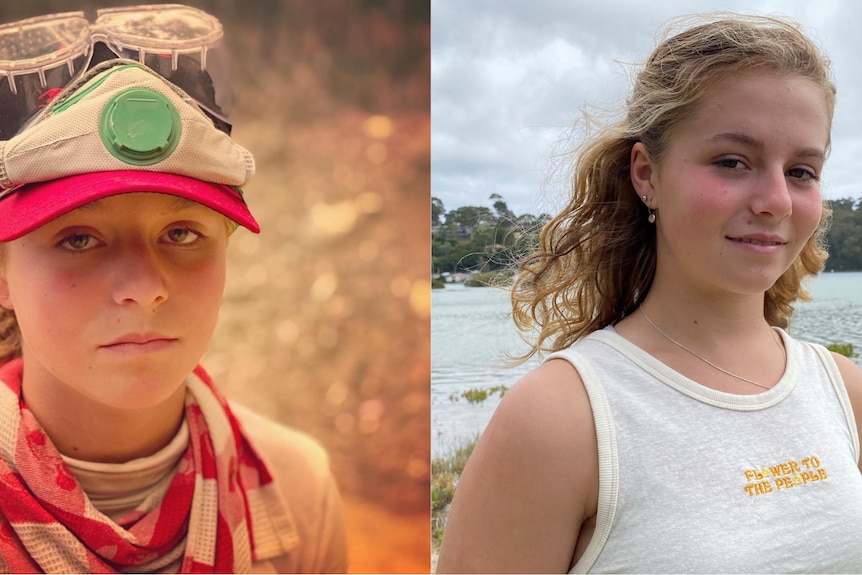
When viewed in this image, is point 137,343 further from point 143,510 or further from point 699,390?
point 699,390

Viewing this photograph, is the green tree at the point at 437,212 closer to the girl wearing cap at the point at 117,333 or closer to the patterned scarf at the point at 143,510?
the girl wearing cap at the point at 117,333

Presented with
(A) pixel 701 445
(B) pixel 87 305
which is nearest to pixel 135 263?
(B) pixel 87 305

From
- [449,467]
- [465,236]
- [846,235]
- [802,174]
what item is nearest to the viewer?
[802,174]

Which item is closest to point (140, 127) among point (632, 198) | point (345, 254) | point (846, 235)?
point (345, 254)

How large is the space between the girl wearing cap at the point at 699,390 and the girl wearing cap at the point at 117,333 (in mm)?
1037

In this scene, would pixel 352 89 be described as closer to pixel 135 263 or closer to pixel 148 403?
pixel 135 263

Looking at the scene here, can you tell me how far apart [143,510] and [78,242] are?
2.13 feet

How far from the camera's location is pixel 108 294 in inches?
61.3

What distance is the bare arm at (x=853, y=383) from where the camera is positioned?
2.99 feet

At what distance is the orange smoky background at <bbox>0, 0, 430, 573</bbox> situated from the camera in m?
1.83

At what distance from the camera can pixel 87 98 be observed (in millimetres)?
1513

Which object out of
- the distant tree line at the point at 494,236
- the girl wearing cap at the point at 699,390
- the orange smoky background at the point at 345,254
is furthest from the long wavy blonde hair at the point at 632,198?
the orange smoky background at the point at 345,254

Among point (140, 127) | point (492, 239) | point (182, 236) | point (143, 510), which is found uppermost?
point (140, 127)

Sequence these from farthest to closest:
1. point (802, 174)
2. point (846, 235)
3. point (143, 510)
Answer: point (846, 235), point (143, 510), point (802, 174)
